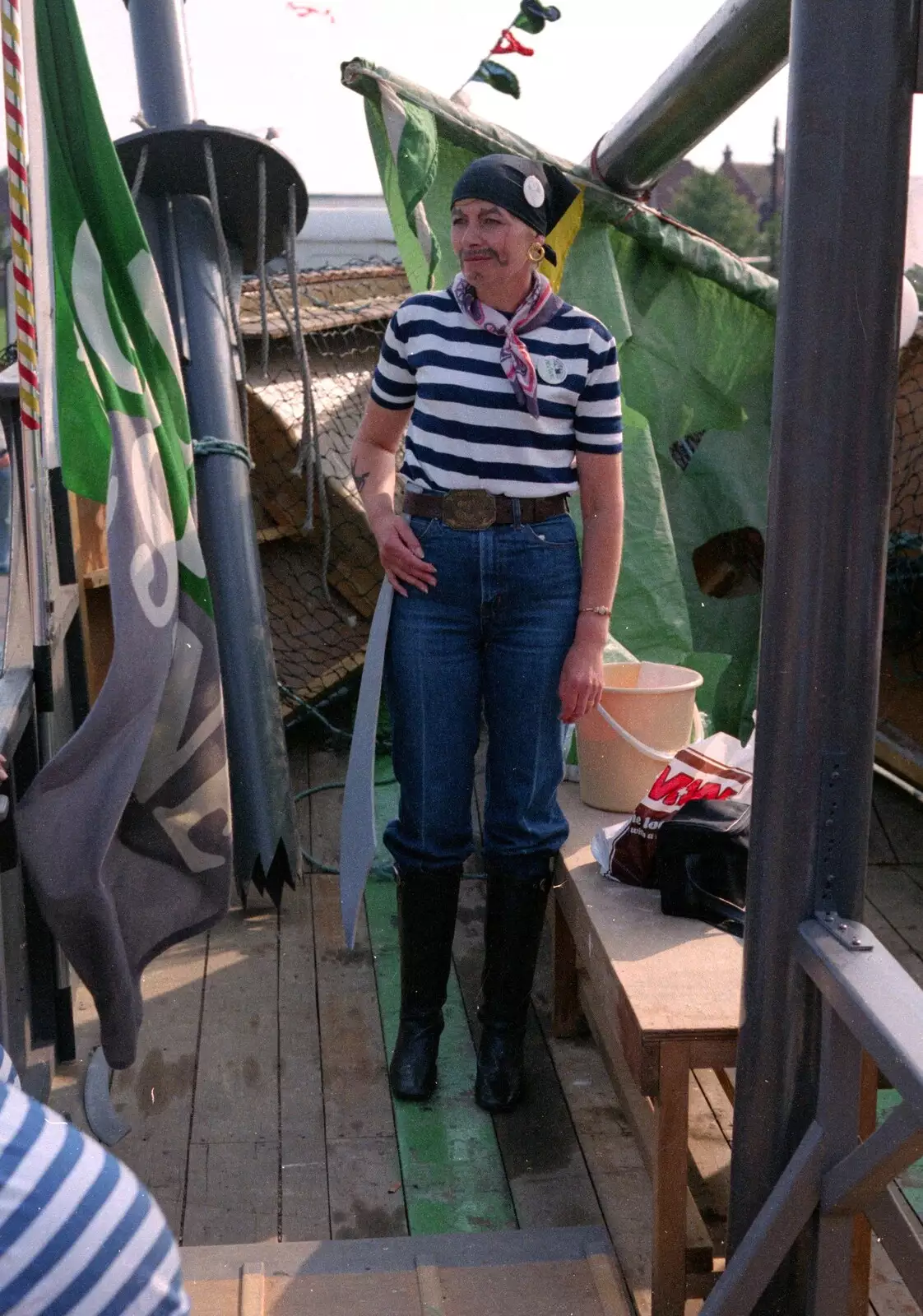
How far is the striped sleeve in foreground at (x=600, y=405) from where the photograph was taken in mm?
Result: 2785

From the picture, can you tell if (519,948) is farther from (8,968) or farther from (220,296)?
(220,296)

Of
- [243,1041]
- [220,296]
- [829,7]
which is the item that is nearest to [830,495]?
[829,7]

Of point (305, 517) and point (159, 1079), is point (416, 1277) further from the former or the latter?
point (305, 517)

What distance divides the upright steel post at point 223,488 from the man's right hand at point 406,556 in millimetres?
1533

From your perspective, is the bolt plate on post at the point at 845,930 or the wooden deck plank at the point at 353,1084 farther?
the wooden deck plank at the point at 353,1084

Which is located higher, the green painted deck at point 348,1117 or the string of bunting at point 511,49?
the string of bunting at point 511,49

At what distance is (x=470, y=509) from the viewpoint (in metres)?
2.77

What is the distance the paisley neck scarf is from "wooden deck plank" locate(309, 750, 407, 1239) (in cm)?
164

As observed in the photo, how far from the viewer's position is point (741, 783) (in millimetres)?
2904

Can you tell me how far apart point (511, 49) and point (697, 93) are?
85 cm

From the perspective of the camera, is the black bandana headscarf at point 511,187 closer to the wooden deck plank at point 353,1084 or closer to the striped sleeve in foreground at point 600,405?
the striped sleeve in foreground at point 600,405

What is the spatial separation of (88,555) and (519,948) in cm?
212

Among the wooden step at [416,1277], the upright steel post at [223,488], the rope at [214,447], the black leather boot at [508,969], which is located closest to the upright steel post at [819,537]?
the wooden step at [416,1277]

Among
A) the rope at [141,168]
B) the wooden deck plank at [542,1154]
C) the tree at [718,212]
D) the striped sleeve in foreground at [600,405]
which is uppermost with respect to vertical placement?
the tree at [718,212]
